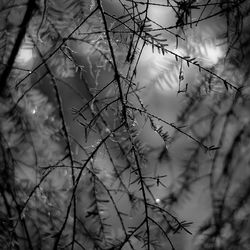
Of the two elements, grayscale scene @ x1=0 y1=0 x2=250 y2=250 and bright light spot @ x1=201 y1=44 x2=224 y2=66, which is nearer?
grayscale scene @ x1=0 y1=0 x2=250 y2=250

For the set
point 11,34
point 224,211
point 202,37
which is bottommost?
point 224,211

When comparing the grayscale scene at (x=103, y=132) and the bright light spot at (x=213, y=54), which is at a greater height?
the bright light spot at (x=213, y=54)

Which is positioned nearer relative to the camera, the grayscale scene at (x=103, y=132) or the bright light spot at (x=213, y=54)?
the grayscale scene at (x=103, y=132)

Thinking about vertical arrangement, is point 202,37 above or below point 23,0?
above

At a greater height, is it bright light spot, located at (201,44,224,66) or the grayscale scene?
bright light spot, located at (201,44,224,66)

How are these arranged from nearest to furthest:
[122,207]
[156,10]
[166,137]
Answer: [166,137] → [156,10] → [122,207]

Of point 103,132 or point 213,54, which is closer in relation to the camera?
point 103,132

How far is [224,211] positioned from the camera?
1.41 meters

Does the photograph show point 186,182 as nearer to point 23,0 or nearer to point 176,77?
point 176,77

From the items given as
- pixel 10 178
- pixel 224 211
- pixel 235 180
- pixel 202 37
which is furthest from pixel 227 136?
pixel 10 178

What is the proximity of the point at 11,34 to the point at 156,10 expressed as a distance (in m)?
1.12

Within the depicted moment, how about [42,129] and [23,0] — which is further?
[42,129]

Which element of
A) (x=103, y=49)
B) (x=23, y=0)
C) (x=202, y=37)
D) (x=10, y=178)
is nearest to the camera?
(x=103, y=49)

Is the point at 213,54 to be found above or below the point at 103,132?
above
